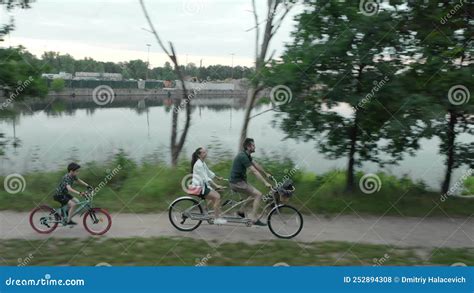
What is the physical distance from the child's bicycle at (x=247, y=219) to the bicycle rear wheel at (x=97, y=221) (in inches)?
44.3

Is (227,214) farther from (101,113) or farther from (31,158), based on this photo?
(31,158)

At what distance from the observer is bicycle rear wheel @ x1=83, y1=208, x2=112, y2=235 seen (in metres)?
7.23

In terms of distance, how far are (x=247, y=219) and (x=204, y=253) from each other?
1.39 meters

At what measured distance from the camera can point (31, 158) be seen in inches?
382

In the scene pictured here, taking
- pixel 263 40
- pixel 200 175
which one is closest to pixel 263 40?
pixel 263 40

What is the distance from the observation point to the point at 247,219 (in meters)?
7.49

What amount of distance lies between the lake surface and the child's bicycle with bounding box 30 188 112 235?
214cm

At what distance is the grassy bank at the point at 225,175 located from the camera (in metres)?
8.71

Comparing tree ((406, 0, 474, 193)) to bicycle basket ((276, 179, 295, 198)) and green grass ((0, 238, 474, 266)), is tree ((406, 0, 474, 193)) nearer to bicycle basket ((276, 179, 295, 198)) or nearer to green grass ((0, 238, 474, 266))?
green grass ((0, 238, 474, 266))

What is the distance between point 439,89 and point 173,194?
599cm

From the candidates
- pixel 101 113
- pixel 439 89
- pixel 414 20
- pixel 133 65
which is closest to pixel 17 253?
pixel 101 113
